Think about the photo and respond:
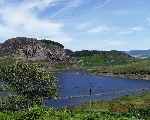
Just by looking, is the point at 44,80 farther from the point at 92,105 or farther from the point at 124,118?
the point at 92,105

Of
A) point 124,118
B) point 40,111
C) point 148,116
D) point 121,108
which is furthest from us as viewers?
point 121,108

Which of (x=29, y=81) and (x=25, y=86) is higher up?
(x=29, y=81)

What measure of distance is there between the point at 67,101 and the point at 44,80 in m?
52.1

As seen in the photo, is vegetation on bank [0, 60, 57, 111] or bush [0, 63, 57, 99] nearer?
vegetation on bank [0, 60, 57, 111]

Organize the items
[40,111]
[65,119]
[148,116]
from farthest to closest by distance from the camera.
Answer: [148,116] → [65,119] → [40,111]

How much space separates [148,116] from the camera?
90.4 m

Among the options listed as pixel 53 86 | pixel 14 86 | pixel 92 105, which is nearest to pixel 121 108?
pixel 92 105

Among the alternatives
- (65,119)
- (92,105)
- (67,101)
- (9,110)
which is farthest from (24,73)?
(67,101)

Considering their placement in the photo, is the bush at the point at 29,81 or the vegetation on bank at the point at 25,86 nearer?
the vegetation on bank at the point at 25,86

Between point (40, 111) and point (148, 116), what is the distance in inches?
1375

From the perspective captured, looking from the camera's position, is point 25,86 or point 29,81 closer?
point 25,86

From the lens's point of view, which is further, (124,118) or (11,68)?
(11,68)

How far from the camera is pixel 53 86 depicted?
8994 cm

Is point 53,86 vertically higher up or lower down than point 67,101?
higher up
